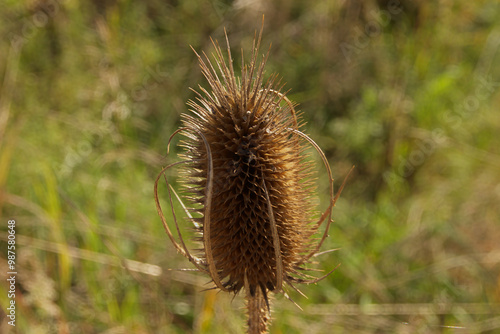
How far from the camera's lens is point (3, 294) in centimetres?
307

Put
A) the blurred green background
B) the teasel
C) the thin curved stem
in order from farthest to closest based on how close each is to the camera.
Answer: the blurred green background, the teasel, the thin curved stem

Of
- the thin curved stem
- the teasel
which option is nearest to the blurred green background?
the teasel

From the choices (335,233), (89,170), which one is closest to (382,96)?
(335,233)

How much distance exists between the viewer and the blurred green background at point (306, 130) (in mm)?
3211

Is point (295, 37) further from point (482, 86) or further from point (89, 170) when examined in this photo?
point (89, 170)

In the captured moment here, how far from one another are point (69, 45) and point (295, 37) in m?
2.58

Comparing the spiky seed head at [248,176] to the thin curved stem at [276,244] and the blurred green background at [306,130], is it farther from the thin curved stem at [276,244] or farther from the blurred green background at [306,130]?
the blurred green background at [306,130]


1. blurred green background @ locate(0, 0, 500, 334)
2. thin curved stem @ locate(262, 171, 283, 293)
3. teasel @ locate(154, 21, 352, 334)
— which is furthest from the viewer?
blurred green background @ locate(0, 0, 500, 334)

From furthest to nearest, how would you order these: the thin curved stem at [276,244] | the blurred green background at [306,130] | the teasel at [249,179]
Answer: the blurred green background at [306,130] < the teasel at [249,179] < the thin curved stem at [276,244]

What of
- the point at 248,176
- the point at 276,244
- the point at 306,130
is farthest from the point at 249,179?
the point at 306,130

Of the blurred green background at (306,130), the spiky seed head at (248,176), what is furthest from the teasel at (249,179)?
the blurred green background at (306,130)

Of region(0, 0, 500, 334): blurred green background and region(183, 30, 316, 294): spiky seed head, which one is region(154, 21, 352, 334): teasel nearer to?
region(183, 30, 316, 294): spiky seed head

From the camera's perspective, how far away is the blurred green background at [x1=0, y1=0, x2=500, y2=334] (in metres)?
3.21

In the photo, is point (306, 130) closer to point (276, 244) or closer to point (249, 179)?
point (249, 179)
